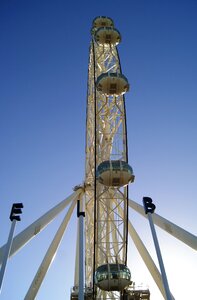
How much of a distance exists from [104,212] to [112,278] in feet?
20.0

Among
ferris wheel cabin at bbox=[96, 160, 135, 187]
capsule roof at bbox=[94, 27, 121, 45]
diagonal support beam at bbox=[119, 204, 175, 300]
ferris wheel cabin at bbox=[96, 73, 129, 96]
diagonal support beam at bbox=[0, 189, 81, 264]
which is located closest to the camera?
diagonal support beam at bbox=[0, 189, 81, 264]

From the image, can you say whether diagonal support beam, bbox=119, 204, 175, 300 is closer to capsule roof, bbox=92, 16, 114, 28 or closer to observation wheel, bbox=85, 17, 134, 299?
observation wheel, bbox=85, 17, 134, 299

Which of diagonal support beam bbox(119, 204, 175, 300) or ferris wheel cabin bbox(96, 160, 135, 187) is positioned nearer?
diagonal support beam bbox(119, 204, 175, 300)

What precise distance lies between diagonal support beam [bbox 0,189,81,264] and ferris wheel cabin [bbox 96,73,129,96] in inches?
384

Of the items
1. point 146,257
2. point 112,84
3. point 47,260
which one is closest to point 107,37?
point 112,84

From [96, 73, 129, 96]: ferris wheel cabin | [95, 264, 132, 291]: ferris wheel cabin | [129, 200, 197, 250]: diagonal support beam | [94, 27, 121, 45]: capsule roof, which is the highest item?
[94, 27, 121, 45]: capsule roof

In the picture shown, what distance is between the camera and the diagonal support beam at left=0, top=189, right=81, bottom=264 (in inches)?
808

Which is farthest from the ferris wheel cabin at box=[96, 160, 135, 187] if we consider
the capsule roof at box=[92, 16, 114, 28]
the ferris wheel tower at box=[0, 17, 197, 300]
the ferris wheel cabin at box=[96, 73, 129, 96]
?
the capsule roof at box=[92, 16, 114, 28]

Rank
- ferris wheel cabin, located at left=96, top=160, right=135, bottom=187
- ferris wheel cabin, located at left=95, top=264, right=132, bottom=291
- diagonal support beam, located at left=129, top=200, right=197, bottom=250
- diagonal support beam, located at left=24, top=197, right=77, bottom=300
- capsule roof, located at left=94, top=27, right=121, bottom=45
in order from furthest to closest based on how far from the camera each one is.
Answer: capsule roof, located at left=94, top=27, right=121, bottom=45 → ferris wheel cabin, located at left=96, top=160, right=135, bottom=187 → diagonal support beam, located at left=129, top=200, right=197, bottom=250 → ferris wheel cabin, located at left=95, top=264, right=132, bottom=291 → diagonal support beam, located at left=24, top=197, right=77, bottom=300

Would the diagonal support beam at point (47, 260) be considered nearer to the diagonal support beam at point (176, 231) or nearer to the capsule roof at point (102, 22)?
the diagonal support beam at point (176, 231)

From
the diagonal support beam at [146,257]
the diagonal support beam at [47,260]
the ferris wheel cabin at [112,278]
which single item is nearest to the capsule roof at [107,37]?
the diagonal support beam at [47,260]

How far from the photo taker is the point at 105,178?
22797mm

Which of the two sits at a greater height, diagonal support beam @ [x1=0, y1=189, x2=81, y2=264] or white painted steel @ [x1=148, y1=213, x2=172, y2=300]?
diagonal support beam @ [x1=0, y1=189, x2=81, y2=264]

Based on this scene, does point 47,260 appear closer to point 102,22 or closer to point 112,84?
point 112,84
